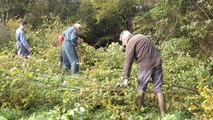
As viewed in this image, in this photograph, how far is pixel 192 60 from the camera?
10953 millimetres

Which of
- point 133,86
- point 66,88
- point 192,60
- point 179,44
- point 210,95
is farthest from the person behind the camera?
point 179,44

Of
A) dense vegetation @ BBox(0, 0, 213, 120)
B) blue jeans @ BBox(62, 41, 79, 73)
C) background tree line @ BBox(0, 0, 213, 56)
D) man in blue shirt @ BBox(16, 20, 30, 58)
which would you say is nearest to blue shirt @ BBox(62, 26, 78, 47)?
blue jeans @ BBox(62, 41, 79, 73)

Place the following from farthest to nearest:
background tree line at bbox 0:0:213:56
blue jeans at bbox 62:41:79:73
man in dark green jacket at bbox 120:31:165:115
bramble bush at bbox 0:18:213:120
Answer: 1. background tree line at bbox 0:0:213:56
2. blue jeans at bbox 62:41:79:73
3. man in dark green jacket at bbox 120:31:165:115
4. bramble bush at bbox 0:18:213:120

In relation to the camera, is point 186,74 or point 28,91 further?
point 186,74

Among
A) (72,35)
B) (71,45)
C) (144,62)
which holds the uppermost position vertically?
(72,35)

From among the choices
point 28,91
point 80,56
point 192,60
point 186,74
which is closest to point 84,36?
point 80,56

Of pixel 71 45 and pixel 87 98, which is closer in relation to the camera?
pixel 87 98

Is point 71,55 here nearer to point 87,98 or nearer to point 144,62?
point 87,98

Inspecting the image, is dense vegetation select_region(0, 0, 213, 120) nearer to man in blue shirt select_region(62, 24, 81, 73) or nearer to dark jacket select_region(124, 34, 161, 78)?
man in blue shirt select_region(62, 24, 81, 73)

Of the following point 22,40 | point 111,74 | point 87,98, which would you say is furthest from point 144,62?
point 22,40

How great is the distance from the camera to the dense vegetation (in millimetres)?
6922

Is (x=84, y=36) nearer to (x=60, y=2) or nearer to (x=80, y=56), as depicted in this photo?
(x=60, y=2)

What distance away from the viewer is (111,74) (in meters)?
8.63

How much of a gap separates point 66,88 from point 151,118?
1.87 metres
